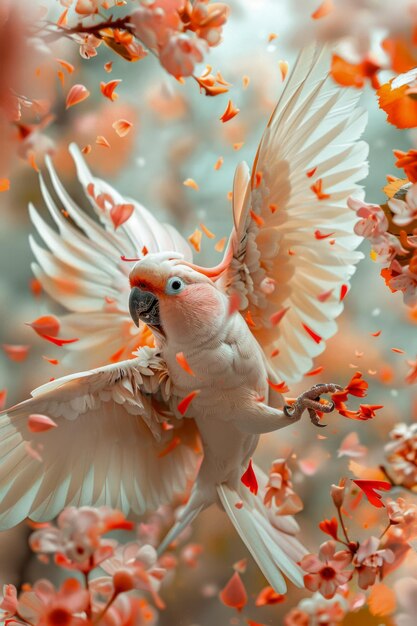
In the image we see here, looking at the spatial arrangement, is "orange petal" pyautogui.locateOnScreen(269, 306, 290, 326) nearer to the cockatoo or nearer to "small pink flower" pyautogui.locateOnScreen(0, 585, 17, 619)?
Result: the cockatoo

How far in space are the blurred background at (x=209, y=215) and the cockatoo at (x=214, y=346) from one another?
52 mm

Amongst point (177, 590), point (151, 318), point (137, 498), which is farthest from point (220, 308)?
point (177, 590)

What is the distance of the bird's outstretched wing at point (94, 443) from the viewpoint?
0.48 meters

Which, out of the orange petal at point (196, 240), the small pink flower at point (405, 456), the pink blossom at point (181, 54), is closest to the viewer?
the pink blossom at point (181, 54)

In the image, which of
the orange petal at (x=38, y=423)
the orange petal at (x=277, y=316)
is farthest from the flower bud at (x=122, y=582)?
the orange petal at (x=277, y=316)

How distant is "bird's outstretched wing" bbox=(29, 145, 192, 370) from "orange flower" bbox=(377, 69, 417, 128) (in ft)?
0.70

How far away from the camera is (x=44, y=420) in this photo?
0.46m

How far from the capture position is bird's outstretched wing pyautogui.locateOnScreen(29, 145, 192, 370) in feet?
1.91

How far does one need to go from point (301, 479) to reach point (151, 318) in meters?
0.24

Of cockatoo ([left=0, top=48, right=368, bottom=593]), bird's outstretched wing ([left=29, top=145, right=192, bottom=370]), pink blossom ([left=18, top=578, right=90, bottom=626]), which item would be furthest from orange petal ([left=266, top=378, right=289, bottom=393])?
pink blossom ([left=18, top=578, right=90, bottom=626])

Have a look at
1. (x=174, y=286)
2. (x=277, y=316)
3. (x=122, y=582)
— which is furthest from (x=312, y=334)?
(x=122, y=582)

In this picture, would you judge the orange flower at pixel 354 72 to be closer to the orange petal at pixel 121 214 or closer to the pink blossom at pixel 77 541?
the orange petal at pixel 121 214

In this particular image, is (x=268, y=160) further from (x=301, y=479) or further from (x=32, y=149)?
(x=301, y=479)

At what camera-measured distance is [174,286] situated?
48 cm
